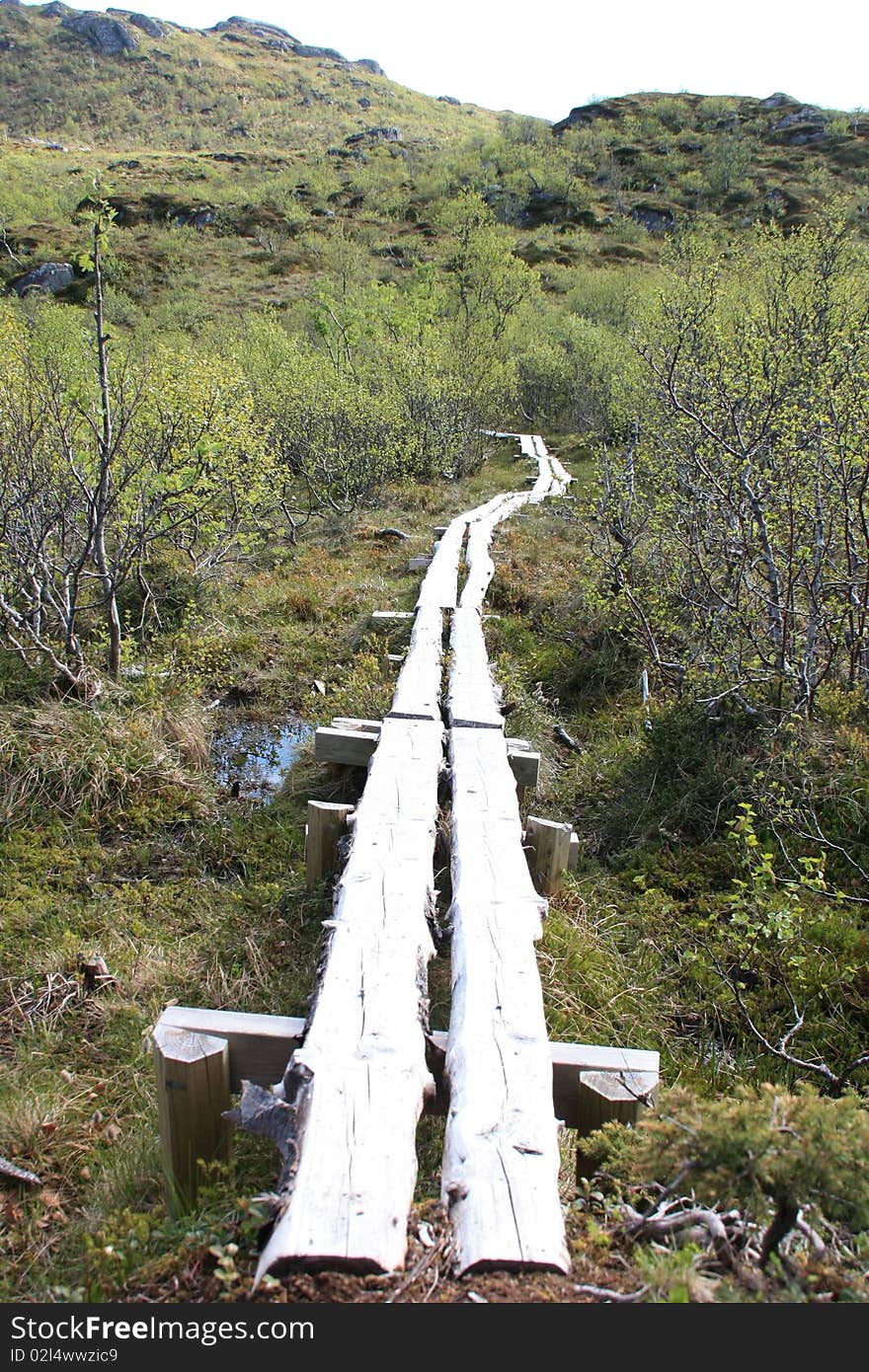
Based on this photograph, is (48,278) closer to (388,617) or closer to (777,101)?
(388,617)

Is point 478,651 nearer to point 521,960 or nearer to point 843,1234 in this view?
point 521,960

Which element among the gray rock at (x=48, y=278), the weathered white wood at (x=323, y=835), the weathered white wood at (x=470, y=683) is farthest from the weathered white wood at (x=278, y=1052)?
the gray rock at (x=48, y=278)

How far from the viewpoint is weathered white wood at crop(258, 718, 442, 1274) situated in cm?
183

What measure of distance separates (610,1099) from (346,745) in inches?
125

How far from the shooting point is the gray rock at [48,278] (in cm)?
5438

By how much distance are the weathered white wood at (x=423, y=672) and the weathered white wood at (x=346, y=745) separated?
1.30ft

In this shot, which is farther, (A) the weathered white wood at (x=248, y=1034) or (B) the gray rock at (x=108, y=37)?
(B) the gray rock at (x=108, y=37)

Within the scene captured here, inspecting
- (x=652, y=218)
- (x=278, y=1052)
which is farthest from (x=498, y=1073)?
(x=652, y=218)

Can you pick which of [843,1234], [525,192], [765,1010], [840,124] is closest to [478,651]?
[765,1010]

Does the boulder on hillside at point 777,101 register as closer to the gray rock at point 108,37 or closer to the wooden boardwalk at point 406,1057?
the wooden boardwalk at point 406,1057

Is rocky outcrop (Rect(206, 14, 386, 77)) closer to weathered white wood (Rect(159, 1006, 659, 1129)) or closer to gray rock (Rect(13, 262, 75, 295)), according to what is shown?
gray rock (Rect(13, 262, 75, 295))

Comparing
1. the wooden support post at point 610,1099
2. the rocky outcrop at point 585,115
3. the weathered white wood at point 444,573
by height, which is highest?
the rocky outcrop at point 585,115
